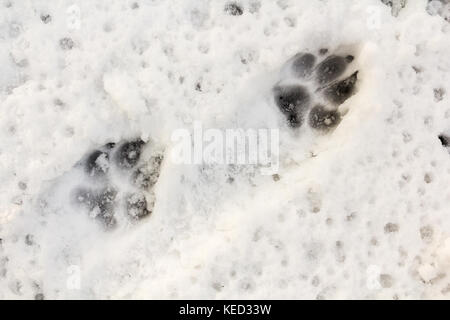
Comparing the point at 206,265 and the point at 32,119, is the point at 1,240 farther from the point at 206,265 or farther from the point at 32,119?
the point at 206,265

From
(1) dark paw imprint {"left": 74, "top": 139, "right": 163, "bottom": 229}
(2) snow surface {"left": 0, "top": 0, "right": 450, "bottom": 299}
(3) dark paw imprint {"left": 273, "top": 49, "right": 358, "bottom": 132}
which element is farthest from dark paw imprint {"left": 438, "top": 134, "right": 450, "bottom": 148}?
(1) dark paw imprint {"left": 74, "top": 139, "right": 163, "bottom": 229}

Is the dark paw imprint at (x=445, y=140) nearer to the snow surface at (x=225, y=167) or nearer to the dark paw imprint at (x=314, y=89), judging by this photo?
the snow surface at (x=225, y=167)

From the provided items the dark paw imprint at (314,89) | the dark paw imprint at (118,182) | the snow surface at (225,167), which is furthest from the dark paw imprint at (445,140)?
the dark paw imprint at (118,182)

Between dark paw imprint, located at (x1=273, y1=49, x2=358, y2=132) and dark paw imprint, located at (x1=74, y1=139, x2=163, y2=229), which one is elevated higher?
dark paw imprint, located at (x1=273, y1=49, x2=358, y2=132)

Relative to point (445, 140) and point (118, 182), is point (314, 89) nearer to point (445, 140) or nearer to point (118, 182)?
point (445, 140)

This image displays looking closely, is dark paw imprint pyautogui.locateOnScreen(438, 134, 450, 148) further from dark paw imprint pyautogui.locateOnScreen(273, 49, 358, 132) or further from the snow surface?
dark paw imprint pyautogui.locateOnScreen(273, 49, 358, 132)
